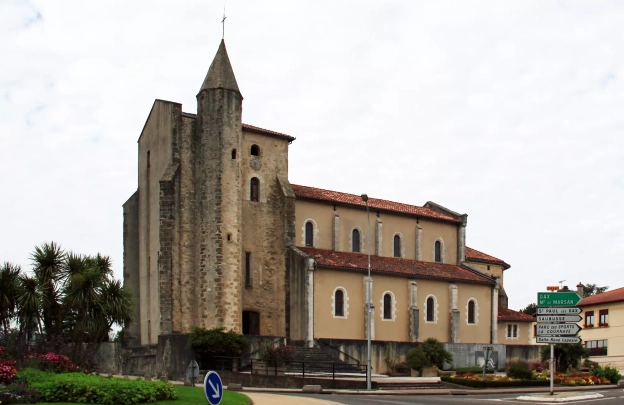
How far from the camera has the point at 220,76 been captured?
48.0m

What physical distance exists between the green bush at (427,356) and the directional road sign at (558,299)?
16387 millimetres

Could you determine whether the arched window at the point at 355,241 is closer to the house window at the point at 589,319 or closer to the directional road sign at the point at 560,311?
the house window at the point at 589,319

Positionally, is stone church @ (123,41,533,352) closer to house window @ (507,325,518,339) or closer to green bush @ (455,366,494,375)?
house window @ (507,325,518,339)

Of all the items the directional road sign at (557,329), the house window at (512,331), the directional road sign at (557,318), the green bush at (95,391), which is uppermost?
the directional road sign at (557,318)

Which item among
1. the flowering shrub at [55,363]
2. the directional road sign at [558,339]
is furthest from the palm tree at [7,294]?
the directional road sign at [558,339]

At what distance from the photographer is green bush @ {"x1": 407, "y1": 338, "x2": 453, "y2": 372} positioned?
151 ft

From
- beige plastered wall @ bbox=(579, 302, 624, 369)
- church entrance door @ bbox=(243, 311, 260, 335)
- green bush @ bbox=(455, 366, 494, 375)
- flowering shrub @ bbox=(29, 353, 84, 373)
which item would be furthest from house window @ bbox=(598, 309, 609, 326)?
flowering shrub @ bbox=(29, 353, 84, 373)

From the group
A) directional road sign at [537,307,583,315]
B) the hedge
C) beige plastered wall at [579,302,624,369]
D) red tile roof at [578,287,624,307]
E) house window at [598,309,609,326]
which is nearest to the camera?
directional road sign at [537,307,583,315]

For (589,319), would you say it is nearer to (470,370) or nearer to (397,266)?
(397,266)

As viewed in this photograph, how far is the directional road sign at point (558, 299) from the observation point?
29891 mm

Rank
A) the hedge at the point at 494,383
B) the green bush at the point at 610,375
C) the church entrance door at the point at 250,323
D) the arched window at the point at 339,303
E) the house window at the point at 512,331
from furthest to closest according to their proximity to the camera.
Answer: the house window at the point at 512,331 < the arched window at the point at 339,303 < the church entrance door at the point at 250,323 < the green bush at the point at 610,375 < the hedge at the point at 494,383

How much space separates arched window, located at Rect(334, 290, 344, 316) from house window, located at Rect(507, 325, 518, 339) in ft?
52.9

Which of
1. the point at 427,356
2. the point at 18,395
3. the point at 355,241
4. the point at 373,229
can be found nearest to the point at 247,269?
the point at 355,241

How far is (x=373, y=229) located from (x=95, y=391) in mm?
36451
